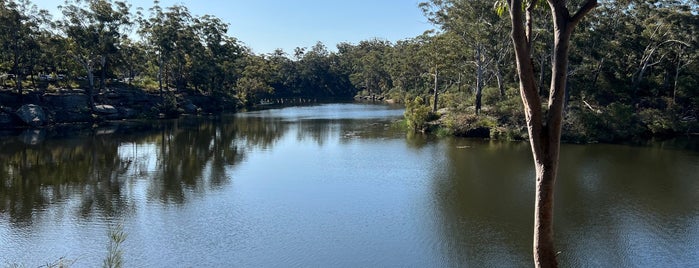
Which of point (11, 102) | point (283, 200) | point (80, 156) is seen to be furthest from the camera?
point (11, 102)

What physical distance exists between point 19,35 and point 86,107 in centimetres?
812

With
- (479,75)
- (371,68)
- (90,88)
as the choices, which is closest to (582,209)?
(479,75)

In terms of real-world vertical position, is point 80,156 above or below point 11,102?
below

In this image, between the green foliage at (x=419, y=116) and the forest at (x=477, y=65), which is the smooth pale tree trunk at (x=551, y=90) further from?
the green foliage at (x=419, y=116)

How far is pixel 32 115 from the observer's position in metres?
42.9

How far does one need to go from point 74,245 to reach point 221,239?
3.96m

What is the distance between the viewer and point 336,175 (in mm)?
24516

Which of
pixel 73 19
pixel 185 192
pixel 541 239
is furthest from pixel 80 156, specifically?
pixel 541 239

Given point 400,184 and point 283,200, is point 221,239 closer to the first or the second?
point 283,200

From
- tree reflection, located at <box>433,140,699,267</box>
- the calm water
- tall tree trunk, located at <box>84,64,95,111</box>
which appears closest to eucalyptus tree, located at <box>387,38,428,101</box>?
tall tree trunk, located at <box>84,64,95,111</box>

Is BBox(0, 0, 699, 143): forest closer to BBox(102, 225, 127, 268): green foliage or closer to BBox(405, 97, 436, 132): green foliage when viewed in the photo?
BBox(405, 97, 436, 132): green foliage

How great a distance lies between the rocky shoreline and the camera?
4281cm

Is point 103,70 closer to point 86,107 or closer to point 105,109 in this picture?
point 105,109

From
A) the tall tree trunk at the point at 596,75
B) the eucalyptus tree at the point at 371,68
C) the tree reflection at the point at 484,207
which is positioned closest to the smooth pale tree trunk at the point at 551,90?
the tree reflection at the point at 484,207
